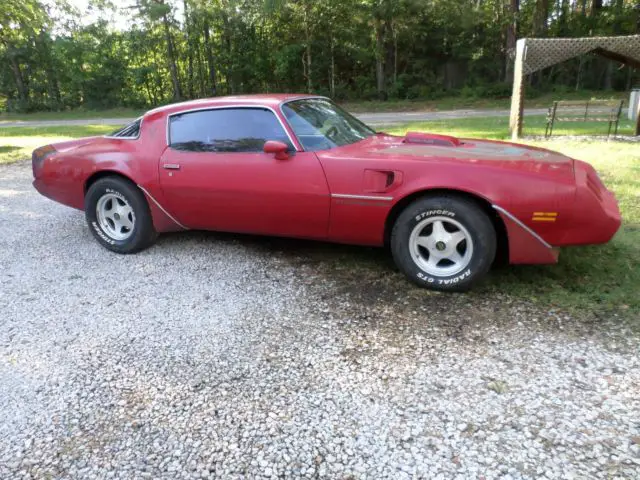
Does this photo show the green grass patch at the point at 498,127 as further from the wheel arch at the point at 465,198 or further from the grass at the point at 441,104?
the wheel arch at the point at 465,198

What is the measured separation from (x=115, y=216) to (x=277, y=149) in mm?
1932

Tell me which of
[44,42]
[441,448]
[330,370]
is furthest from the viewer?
[44,42]

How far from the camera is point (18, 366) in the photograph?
2.84 metres

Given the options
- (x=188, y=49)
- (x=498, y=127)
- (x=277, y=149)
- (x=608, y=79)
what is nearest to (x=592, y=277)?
(x=277, y=149)

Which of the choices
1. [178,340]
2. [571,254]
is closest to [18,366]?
[178,340]

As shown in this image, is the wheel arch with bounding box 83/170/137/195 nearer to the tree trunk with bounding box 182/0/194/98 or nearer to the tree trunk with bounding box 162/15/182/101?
the tree trunk with bounding box 162/15/182/101

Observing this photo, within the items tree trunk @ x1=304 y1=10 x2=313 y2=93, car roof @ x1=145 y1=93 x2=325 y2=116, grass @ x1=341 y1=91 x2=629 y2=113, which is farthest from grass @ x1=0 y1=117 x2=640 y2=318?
tree trunk @ x1=304 y1=10 x2=313 y2=93

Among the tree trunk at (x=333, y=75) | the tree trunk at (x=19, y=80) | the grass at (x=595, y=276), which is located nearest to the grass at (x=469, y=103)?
the tree trunk at (x=333, y=75)

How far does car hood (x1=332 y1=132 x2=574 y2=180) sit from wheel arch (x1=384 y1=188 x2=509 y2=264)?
0.73 ft

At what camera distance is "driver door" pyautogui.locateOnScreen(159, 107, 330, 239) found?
3.71m

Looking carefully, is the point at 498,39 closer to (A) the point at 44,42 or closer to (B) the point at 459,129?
(B) the point at 459,129

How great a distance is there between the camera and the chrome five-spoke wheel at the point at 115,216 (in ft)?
14.9

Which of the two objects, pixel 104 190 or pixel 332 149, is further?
pixel 104 190

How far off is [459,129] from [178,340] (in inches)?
470
